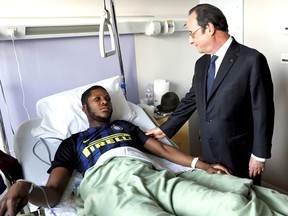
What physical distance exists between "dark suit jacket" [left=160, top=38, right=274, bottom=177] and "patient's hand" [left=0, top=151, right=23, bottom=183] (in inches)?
42.8

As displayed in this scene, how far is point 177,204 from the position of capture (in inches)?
48.1

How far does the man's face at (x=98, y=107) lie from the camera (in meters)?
1.86

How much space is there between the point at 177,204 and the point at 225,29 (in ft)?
3.07

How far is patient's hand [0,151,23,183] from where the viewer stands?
5.14 feet

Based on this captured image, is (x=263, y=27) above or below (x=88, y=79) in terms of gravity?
above

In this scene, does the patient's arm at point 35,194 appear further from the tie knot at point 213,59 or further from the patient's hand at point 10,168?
the tie knot at point 213,59

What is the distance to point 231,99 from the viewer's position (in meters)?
1.56

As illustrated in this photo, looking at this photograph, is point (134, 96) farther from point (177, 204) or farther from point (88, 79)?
point (177, 204)

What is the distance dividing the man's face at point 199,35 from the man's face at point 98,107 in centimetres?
68

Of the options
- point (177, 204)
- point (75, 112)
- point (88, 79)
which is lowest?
point (177, 204)

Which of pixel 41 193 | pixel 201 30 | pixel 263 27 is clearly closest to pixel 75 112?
pixel 41 193

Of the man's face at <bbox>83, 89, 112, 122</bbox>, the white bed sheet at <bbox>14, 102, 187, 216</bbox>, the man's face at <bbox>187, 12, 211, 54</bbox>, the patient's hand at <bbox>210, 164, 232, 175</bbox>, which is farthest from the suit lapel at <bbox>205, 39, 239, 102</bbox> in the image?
the man's face at <bbox>83, 89, 112, 122</bbox>

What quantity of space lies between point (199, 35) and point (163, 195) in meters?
0.85

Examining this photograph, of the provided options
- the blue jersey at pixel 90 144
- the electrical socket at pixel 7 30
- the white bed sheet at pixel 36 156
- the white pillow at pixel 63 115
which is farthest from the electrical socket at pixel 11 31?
the blue jersey at pixel 90 144
